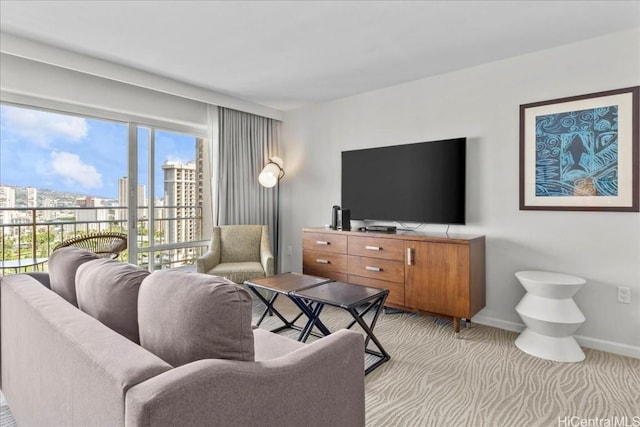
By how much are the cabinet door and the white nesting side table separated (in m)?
0.44

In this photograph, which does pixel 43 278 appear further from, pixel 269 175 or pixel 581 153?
pixel 581 153

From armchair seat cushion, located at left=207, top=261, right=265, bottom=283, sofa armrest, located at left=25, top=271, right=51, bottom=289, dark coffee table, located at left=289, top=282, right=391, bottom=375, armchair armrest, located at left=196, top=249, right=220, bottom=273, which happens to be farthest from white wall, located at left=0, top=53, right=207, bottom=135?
dark coffee table, located at left=289, top=282, right=391, bottom=375

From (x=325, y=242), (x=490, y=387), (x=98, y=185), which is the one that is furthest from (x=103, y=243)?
(x=490, y=387)

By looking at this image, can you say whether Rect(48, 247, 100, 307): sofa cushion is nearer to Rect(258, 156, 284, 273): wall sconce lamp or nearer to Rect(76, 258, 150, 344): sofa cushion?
Rect(76, 258, 150, 344): sofa cushion

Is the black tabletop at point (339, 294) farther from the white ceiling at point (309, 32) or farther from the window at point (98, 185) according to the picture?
the window at point (98, 185)

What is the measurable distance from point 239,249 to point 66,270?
2373 millimetres

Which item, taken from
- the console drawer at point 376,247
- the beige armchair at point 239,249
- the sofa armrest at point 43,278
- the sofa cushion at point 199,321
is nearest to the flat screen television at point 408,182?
the console drawer at point 376,247

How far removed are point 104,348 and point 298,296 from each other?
1542 millimetres

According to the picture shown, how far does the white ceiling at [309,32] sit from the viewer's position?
2.26m

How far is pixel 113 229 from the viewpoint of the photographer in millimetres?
3697

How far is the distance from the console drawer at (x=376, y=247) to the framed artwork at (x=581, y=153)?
1.10 metres

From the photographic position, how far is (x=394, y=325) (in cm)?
317

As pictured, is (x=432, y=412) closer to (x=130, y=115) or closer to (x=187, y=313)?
(x=187, y=313)

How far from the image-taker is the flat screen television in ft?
10.6
